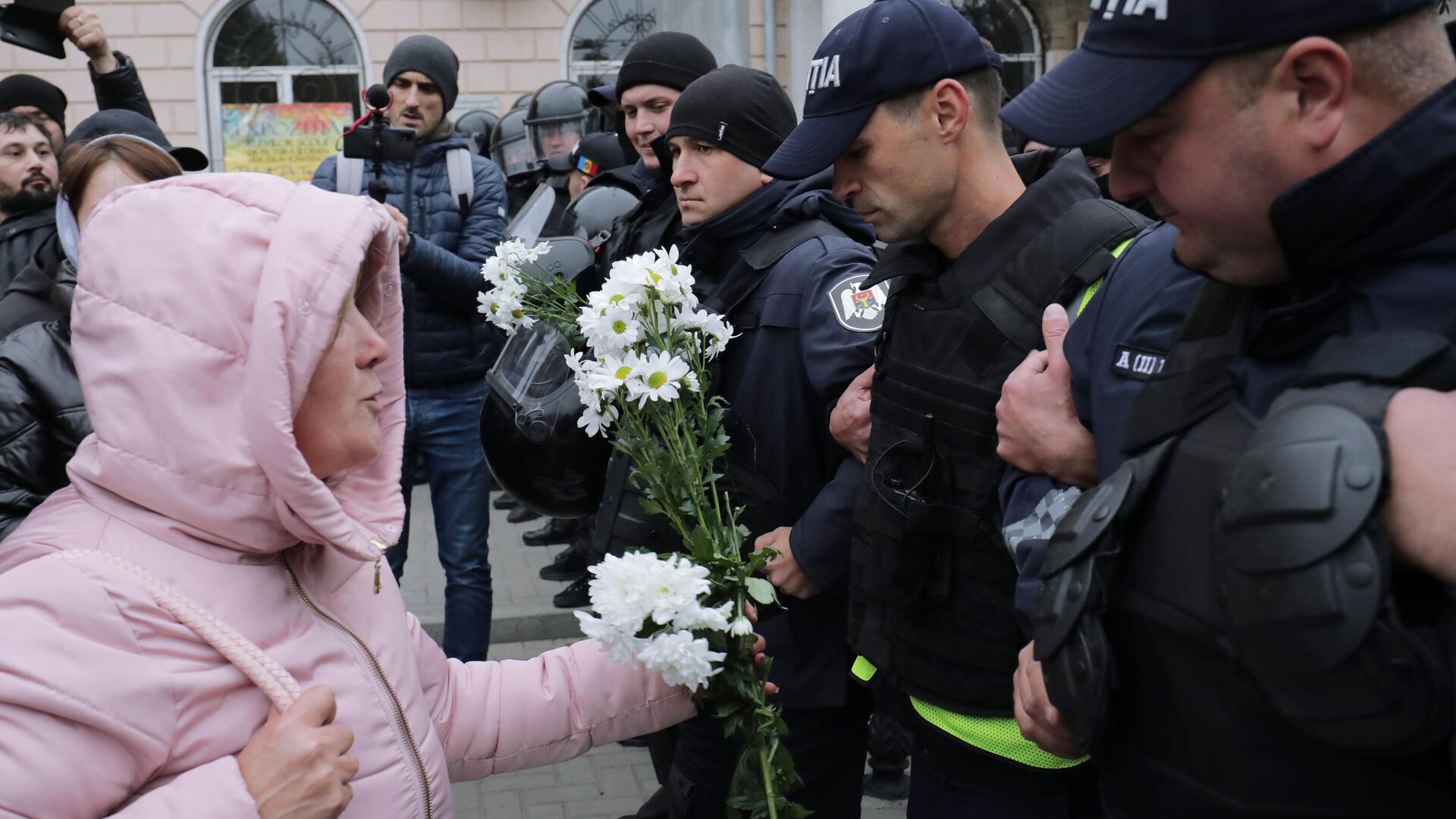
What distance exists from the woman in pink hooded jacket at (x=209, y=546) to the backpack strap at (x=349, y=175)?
339 centimetres

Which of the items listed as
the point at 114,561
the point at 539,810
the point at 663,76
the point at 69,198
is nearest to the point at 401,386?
the point at 114,561

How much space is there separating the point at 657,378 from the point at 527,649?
13.5ft

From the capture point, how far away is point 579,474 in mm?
3340

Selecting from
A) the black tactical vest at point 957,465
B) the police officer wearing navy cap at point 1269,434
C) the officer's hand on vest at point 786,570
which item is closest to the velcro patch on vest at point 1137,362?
the police officer wearing navy cap at point 1269,434

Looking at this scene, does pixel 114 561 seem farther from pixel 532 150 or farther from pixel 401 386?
pixel 532 150

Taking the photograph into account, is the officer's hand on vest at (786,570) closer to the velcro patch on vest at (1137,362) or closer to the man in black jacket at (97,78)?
the velcro patch on vest at (1137,362)

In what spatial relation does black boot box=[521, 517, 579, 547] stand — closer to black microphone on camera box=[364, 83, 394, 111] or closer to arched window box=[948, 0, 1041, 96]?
black microphone on camera box=[364, 83, 394, 111]

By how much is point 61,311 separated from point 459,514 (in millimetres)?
2247

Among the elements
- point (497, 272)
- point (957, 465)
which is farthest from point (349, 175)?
point (957, 465)

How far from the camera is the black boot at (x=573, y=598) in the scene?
624 cm

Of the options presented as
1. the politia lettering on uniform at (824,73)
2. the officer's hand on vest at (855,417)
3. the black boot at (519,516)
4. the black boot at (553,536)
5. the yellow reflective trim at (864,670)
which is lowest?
the black boot at (519,516)

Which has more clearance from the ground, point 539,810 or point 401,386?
point 401,386

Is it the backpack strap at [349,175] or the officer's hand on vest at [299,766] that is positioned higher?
the backpack strap at [349,175]

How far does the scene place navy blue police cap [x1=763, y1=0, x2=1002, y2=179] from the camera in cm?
234
